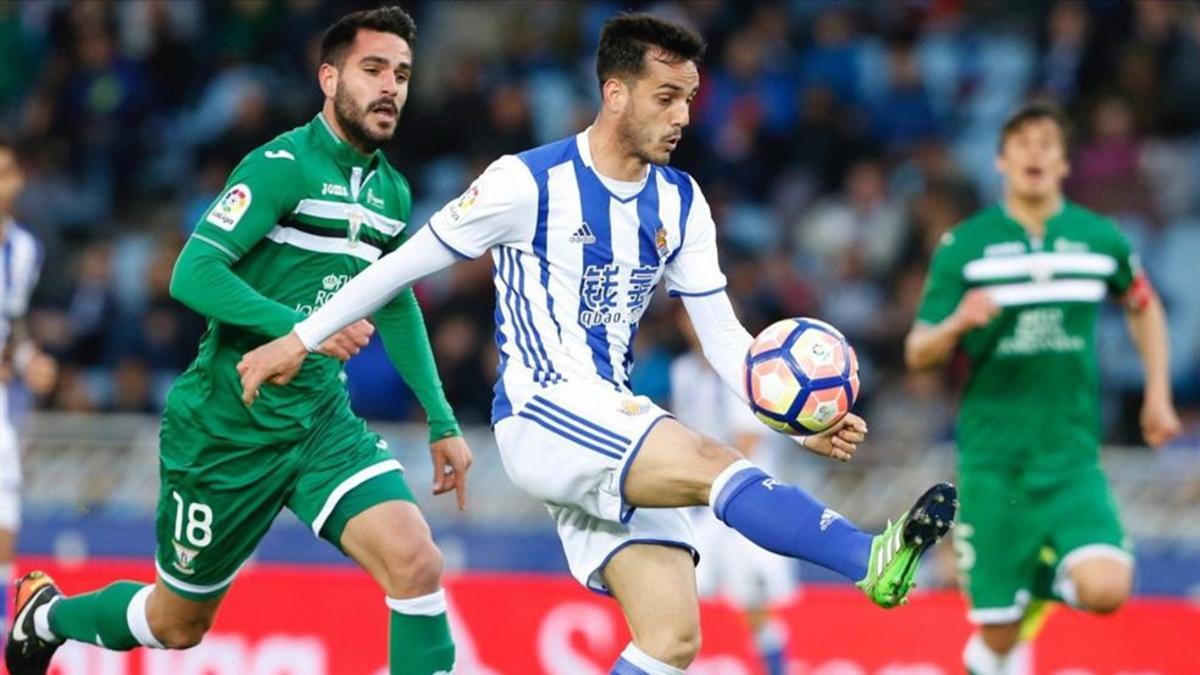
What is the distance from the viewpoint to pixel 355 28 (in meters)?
7.29

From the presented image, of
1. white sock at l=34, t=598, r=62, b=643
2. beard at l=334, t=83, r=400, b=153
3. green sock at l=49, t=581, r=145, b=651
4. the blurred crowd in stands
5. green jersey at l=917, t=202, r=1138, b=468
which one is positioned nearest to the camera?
beard at l=334, t=83, r=400, b=153

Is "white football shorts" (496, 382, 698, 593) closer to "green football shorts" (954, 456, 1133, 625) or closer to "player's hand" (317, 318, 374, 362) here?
"player's hand" (317, 318, 374, 362)

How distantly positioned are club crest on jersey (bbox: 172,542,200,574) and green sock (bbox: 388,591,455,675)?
0.73 m

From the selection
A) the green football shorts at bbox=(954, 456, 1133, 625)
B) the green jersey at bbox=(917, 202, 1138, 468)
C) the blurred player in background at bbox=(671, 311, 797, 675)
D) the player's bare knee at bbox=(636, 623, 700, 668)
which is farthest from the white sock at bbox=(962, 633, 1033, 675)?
the player's bare knee at bbox=(636, 623, 700, 668)

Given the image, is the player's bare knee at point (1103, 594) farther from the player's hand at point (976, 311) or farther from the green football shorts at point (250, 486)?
the green football shorts at point (250, 486)

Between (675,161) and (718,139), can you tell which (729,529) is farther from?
(718,139)

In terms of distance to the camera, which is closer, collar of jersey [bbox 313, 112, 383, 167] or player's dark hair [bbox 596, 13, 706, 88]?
player's dark hair [bbox 596, 13, 706, 88]

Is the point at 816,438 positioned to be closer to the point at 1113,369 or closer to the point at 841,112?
the point at 1113,369

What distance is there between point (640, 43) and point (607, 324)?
0.87 meters

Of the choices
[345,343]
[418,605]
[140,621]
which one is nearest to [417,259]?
[345,343]

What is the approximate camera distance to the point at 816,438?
21.3ft

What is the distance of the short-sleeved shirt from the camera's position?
7.03 m

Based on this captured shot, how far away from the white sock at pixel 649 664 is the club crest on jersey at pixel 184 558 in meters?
1.58

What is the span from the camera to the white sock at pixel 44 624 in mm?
7797
